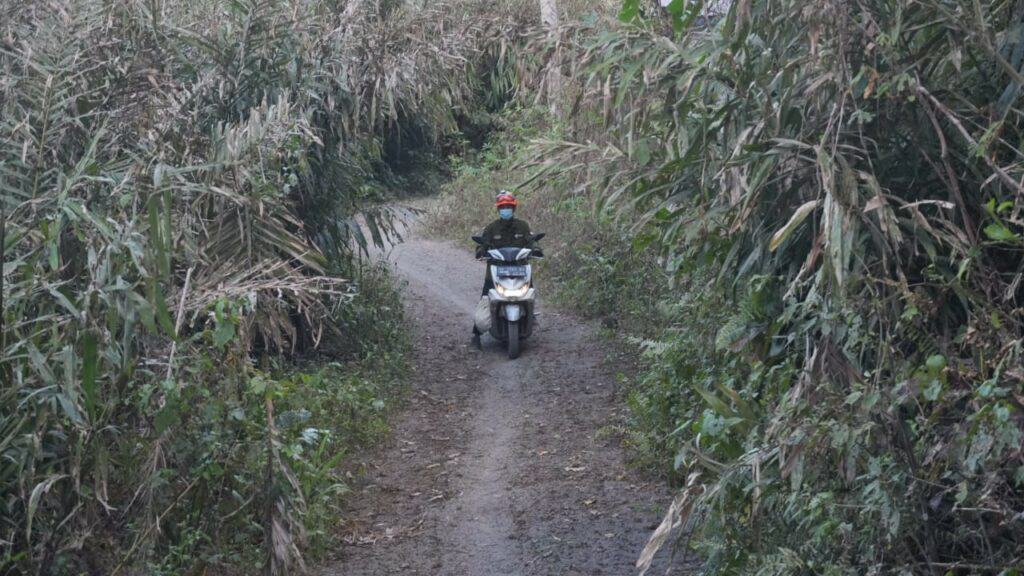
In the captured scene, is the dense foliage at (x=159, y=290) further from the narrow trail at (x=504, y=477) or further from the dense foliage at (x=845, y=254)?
the dense foliage at (x=845, y=254)

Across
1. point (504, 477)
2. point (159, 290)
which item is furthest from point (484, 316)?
point (159, 290)

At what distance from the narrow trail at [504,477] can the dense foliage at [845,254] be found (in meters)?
0.98

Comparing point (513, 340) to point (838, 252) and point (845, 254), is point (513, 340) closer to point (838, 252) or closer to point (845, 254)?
point (845, 254)

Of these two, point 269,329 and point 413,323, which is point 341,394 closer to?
point 269,329

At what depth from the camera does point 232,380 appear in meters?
6.14

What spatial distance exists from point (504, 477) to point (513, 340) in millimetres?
3895

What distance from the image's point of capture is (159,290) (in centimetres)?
486

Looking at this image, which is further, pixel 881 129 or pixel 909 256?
pixel 881 129

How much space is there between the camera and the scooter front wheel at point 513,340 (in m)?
12.1

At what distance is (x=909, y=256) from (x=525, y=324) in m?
7.34

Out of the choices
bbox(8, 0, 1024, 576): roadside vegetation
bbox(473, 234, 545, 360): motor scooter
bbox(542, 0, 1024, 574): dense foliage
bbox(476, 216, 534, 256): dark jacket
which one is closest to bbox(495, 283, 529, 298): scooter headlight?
bbox(473, 234, 545, 360): motor scooter

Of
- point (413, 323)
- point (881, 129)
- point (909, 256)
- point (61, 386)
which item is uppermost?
point (881, 129)

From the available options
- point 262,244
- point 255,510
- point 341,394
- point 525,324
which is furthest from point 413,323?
point 255,510

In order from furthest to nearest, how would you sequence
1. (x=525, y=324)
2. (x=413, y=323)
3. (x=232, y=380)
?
(x=413, y=323) < (x=525, y=324) < (x=232, y=380)
